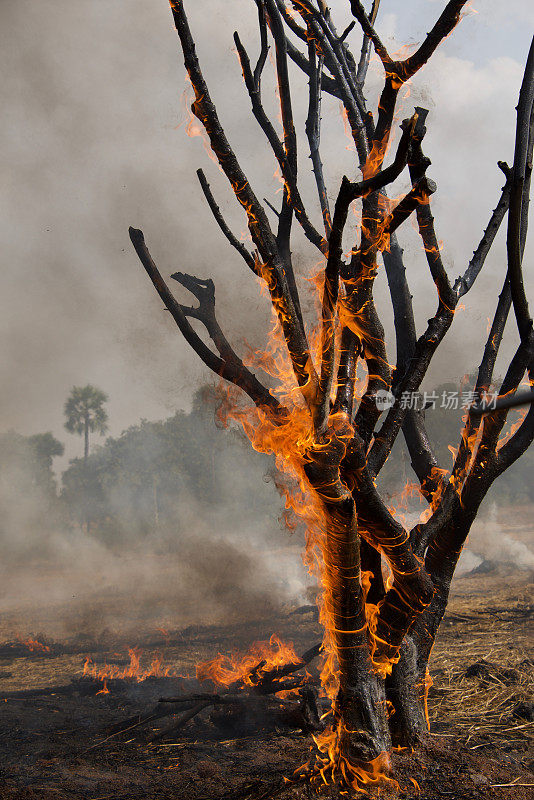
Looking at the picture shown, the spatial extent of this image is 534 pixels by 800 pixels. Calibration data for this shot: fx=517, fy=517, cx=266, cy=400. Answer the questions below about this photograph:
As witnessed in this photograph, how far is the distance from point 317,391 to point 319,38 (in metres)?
2.80

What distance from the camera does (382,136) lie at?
3.43m

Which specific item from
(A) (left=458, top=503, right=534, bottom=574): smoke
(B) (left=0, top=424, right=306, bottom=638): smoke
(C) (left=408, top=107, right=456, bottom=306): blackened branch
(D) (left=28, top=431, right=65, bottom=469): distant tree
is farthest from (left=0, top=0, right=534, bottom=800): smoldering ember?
(D) (left=28, top=431, right=65, bottom=469): distant tree

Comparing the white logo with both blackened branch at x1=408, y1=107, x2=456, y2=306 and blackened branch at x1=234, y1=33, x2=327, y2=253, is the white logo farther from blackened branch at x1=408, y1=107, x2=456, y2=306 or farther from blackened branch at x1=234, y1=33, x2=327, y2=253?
blackened branch at x1=234, y1=33, x2=327, y2=253

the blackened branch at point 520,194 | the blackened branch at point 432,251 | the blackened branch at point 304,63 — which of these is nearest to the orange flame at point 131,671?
the blackened branch at point 432,251

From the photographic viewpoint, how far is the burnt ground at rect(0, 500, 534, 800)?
3.38 metres

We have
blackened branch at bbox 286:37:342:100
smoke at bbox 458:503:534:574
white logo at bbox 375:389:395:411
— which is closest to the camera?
white logo at bbox 375:389:395:411

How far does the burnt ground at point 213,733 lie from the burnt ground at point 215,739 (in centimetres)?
1

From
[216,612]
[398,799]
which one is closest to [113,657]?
[216,612]

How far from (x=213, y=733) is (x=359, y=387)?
3.53 m

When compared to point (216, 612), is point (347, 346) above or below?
above

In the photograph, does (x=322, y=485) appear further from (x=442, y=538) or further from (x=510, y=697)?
(x=510, y=697)

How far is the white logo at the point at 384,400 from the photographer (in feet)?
11.4

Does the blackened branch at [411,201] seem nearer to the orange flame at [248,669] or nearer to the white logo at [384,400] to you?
the white logo at [384,400]

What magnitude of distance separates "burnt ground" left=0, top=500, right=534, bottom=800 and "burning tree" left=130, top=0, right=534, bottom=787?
18.7 inches
